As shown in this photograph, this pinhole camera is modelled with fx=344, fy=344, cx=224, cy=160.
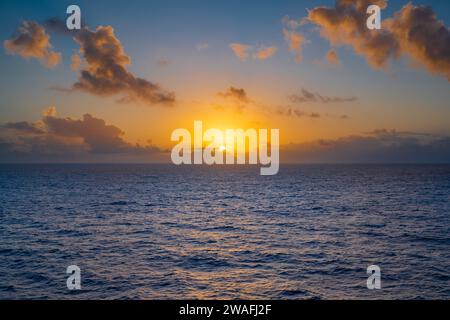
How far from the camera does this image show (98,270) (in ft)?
87.0

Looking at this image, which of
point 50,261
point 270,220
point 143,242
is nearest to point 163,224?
point 143,242
